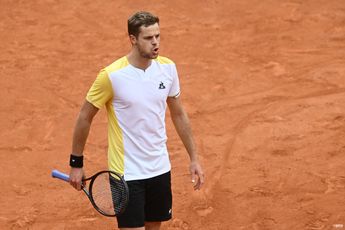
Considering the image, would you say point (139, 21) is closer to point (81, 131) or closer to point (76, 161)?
point (81, 131)

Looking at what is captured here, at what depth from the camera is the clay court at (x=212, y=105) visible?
761cm

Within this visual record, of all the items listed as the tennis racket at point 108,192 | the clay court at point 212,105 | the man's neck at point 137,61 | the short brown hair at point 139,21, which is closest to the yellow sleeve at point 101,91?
the man's neck at point 137,61

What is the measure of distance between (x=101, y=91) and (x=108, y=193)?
2.63 feet

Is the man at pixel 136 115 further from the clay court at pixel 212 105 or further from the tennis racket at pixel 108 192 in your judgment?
the clay court at pixel 212 105

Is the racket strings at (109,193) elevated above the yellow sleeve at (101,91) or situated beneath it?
situated beneath

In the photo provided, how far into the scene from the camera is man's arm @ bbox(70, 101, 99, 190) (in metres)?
5.23

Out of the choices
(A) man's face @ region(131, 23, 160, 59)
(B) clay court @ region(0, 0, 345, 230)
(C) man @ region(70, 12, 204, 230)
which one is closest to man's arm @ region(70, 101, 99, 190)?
(C) man @ region(70, 12, 204, 230)

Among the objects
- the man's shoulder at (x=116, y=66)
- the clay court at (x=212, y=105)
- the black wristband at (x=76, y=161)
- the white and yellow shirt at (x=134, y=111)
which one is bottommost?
the clay court at (x=212, y=105)

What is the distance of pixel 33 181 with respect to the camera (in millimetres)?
8219

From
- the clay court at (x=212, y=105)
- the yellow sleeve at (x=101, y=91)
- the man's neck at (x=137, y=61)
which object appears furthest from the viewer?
the clay court at (x=212, y=105)

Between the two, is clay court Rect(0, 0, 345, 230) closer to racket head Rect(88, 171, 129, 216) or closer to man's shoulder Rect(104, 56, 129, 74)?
racket head Rect(88, 171, 129, 216)

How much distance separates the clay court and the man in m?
2.05

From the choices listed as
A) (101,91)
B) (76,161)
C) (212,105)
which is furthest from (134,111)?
(212,105)

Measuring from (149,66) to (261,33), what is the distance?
709cm
